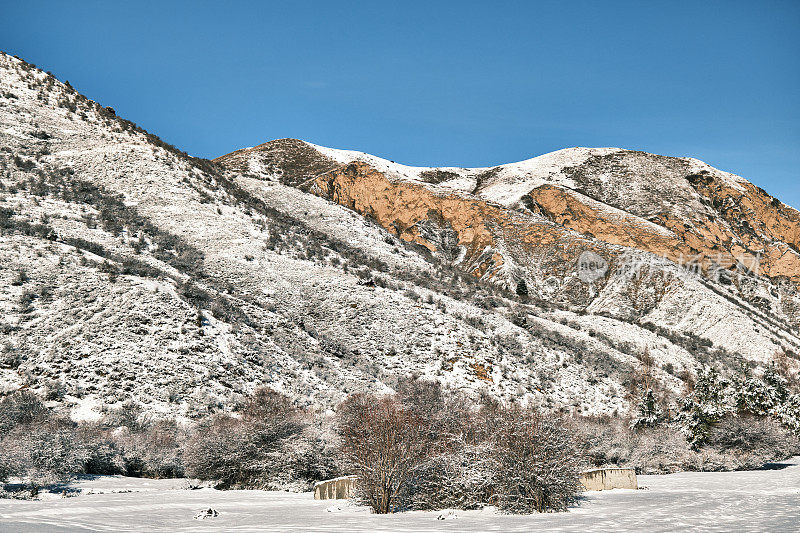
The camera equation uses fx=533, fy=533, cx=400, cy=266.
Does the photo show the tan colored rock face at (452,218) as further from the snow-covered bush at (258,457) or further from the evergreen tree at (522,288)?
the snow-covered bush at (258,457)

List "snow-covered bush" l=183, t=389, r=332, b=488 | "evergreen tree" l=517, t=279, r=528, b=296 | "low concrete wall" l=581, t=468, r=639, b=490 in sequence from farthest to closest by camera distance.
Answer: "evergreen tree" l=517, t=279, r=528, b=296 < "snow-covered bush" l=183, t=389, r=332, b=488 < "low concrete wall" l=581, t=468, r=639, b=490

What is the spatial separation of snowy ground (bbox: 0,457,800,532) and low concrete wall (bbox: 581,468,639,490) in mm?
654

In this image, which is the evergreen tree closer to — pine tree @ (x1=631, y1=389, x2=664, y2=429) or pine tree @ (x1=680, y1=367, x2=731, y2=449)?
pine tree @ (x1=631, y1=389, x2=664, y2=429)

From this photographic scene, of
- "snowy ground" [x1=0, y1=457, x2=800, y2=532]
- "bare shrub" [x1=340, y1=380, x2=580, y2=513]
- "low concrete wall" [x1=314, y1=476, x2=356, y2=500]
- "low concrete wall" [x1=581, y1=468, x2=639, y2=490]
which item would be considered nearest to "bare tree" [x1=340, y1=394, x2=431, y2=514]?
"bare shrub" [x1=340, y1=380, x2=580, y2=513]

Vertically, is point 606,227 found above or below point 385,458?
above

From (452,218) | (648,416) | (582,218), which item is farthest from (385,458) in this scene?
(582,218)

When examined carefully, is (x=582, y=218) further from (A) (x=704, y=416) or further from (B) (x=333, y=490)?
(B) (x=333, y=490)

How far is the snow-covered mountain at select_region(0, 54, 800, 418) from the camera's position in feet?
91.5

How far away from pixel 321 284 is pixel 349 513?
31821 mm

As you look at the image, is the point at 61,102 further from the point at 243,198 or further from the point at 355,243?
the point at 355,243

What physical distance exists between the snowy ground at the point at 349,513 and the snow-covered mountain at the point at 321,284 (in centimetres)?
1179

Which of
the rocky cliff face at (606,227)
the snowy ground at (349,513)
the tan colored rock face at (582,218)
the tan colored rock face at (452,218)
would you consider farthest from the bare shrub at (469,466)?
the tan colored rock face at (452,218)

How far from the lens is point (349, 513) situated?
37.1 feet

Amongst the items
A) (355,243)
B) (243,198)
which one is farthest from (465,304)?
(243,198)
